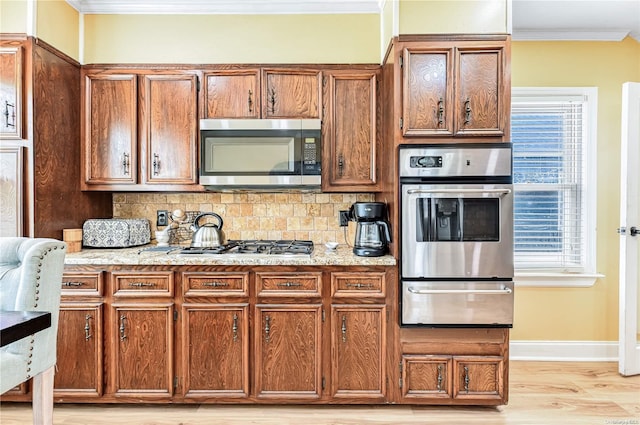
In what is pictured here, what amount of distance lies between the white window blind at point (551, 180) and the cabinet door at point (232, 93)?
1995mm

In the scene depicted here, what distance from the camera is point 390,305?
2176 mm

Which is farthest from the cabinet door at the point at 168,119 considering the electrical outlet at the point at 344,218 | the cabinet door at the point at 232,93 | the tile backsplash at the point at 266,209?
the electrical outlet at the point at 344,218

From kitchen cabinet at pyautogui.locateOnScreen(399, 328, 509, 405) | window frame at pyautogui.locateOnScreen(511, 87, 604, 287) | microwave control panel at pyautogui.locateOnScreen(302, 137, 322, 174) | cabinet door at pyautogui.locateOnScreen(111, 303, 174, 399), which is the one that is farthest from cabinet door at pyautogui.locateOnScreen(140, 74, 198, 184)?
window frame at pyautogui.locateOnScreen(511, 87, 604, 287)

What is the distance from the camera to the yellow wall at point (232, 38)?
260 centimetres

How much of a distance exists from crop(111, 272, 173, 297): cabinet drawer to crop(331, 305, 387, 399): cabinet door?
38.8 inches

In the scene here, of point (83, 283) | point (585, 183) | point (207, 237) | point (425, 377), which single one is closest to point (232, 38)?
point (207, 237)

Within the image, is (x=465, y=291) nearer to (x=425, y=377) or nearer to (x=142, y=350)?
(x=425, y=377)

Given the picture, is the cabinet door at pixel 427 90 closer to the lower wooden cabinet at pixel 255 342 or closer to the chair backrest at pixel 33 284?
the lower wooden cabinet at pixel 255 342

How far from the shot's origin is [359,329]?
218cm

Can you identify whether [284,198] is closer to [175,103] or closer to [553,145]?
[175,103]

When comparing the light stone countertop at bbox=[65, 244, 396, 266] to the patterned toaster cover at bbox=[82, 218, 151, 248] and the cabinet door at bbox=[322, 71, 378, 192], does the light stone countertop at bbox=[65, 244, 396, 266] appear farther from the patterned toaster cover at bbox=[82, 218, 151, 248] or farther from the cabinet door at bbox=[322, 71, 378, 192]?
the cabinet door at bbox=[322, 71, 378, 192]

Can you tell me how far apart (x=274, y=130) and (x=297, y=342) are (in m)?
1.36

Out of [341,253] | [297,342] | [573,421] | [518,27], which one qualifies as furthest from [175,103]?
[573,421]

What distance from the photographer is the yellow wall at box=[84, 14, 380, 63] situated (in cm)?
260
